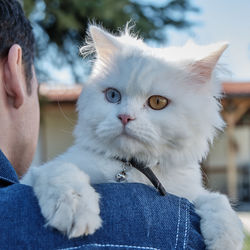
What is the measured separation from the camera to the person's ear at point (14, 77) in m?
1.71

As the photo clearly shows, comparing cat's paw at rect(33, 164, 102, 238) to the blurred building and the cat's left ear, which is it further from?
the blurred building

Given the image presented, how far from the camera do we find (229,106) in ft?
37.1

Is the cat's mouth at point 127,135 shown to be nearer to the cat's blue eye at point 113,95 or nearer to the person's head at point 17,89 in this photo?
the cat's blue eye at point 113,95

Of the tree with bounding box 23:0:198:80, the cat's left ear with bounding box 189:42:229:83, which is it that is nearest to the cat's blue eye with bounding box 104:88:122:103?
the cat's left ear with bounding box 189:42:229:83

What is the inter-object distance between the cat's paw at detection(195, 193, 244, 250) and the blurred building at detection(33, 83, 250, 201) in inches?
248

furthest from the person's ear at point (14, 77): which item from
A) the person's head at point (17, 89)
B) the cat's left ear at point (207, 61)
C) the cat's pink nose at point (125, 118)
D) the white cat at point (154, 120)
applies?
the cat's left ear at point (207, 61)

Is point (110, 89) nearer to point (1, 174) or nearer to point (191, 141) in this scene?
point (191, 141)

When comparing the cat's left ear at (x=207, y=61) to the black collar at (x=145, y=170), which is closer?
the black collar at (x=145, y=170)

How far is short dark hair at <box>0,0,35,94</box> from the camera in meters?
1.80

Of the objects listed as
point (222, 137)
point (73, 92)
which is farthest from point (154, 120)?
point (222, 137)

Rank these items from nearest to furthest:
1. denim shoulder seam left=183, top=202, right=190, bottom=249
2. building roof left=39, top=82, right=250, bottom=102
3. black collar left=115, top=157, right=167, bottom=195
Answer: denim shoulder seam left=183, top=202, right=190, bottom=249
black collar left=115, top=157, right=167, bottom=195
building roof left=39, top=82, right=250, bottom=102

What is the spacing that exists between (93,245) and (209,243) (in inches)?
16.7

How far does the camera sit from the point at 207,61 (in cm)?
171

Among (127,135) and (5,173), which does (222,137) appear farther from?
(5,173)
